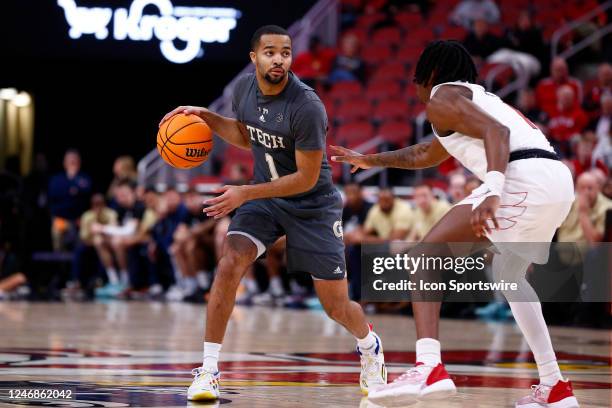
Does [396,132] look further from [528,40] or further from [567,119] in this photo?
[567,119]

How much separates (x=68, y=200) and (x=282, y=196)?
12187mm

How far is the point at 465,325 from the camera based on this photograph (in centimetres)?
1098

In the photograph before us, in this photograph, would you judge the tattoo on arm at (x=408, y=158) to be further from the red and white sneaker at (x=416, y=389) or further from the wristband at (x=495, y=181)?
the red and white sneaker at (x=416, y=389)

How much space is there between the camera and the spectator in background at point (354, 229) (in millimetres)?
13125

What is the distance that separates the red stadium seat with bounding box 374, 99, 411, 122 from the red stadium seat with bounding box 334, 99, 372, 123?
0.51 ft

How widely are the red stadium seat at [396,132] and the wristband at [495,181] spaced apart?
11.6 metres

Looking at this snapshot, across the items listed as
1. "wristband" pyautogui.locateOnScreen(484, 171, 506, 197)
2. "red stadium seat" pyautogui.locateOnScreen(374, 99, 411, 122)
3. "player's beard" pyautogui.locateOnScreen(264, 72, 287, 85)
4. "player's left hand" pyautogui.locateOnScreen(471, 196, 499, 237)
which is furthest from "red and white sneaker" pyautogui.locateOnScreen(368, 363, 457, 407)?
"red stadium seat" pyautogui.locateOnScreen(374, 99, 411, 122)

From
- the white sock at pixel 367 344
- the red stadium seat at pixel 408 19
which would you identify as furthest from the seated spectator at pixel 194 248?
the white sock at pixel 367 344

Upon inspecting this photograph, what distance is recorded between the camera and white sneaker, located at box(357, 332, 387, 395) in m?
5.51

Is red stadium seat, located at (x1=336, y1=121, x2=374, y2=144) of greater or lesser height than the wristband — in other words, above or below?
above

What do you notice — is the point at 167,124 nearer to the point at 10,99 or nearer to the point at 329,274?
the point at 329,274

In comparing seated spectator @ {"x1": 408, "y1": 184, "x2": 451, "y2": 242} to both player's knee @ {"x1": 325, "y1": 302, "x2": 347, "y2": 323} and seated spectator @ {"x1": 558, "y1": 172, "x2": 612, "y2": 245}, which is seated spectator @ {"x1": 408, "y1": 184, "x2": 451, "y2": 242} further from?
player's knee @ {"x1": 325, "y1": 302, "x2": 347, "y2": 323}

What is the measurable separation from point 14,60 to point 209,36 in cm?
474

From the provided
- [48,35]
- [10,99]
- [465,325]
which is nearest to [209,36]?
[48,35]
